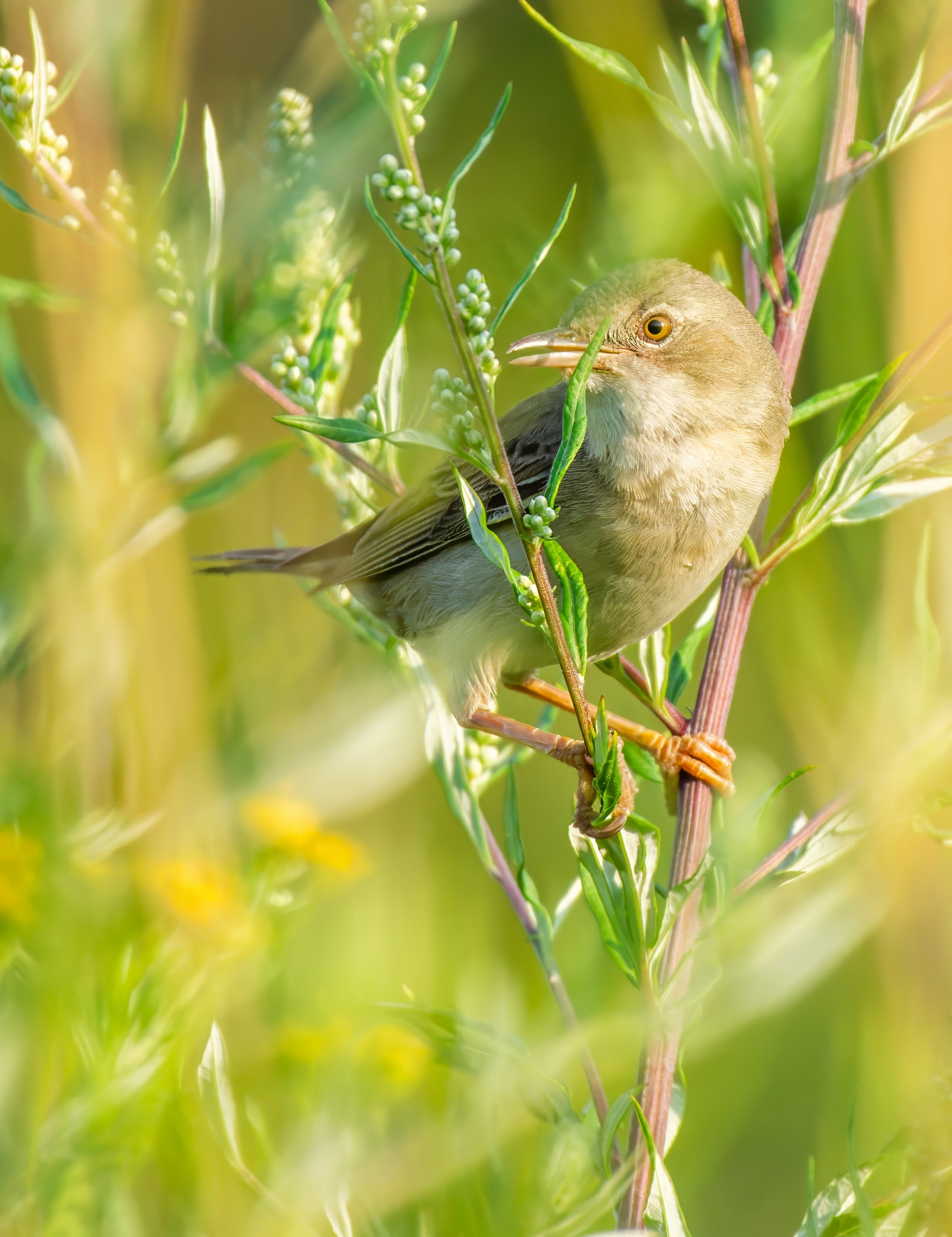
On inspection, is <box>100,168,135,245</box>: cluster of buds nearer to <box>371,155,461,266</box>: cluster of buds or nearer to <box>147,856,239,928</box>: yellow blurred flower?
<box>371,155,461,266</box>: cluster of buds

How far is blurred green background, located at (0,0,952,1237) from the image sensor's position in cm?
120

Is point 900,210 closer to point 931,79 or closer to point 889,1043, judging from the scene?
point 931,79

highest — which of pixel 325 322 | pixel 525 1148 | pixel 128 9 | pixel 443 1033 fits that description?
pixel 128 9

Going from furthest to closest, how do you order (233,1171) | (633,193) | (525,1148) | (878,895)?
(633,193), (878,895), (525,1148), (233,1171)

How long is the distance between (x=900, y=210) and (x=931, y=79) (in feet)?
1.31

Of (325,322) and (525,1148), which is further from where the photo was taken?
(325,322)

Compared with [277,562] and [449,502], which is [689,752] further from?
[277,562]

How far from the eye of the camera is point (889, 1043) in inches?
55.7

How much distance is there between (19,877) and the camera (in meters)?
1.22

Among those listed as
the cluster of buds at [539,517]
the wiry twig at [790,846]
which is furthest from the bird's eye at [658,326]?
the cluster of buds at [539,517]

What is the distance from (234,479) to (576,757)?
79cm

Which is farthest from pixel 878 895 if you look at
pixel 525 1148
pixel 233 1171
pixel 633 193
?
pixel 633 193

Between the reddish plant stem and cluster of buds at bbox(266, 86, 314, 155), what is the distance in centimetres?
72

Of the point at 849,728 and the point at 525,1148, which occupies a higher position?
the point at 849,728
